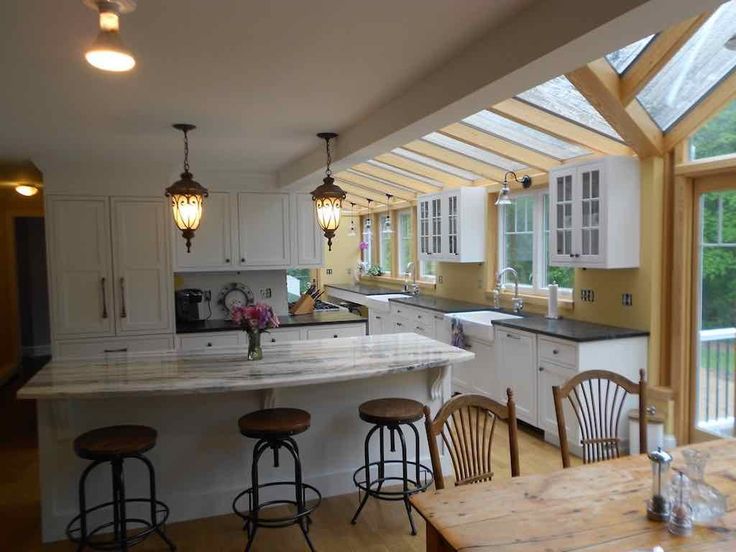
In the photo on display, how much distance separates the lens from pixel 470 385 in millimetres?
5164

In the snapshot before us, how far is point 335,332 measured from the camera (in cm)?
525

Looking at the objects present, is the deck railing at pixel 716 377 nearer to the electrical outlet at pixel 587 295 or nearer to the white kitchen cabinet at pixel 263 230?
the electrical outlet at pixel 587 295

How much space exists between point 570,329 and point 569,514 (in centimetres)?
267

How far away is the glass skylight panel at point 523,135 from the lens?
13.7 feet

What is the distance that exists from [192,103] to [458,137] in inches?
91.3

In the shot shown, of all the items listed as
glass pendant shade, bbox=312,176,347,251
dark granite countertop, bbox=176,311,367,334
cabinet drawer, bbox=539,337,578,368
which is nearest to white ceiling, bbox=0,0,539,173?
glass pendant shade, bbox=312,176,347,251

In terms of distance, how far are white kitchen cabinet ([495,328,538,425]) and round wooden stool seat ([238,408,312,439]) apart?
2123 mm

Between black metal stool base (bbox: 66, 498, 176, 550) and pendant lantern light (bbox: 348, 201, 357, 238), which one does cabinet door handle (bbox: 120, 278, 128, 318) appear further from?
pendant lantern light (bbox: 348, 201, 357, 238)

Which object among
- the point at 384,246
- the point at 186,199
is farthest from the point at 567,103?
the point at 384,246

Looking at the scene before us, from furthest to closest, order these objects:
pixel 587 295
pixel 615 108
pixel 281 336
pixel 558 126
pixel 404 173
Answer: pixel 404 173 → pixel 281 336 → pixel 587 295 → pixel 558 126 → pixel 615 108

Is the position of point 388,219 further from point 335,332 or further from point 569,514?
point 569,514

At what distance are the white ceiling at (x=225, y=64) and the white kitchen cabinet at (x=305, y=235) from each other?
1682 mm

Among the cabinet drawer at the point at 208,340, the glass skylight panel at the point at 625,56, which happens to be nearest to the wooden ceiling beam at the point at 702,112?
the glass skylight panel at the point at 625,56

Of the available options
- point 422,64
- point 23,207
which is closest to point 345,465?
point 422,64
